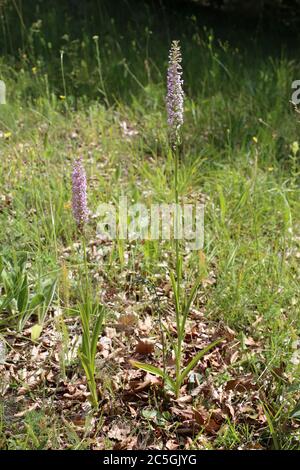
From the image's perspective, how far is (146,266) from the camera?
9.41ft

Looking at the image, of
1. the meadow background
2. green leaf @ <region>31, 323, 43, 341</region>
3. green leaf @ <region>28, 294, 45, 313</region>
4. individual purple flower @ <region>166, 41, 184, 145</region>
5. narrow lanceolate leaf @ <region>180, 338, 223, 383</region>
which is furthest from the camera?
green leaf @ <region>28, 294, 45, 313</region>

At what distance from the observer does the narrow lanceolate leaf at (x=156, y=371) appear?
2002 millimetres

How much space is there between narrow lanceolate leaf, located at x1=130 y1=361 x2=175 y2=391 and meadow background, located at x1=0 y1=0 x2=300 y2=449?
0.08m

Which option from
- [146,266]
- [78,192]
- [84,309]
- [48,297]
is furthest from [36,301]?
[78,192]

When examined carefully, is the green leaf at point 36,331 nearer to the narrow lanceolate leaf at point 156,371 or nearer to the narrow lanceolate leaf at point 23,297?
the narrow lanceolate leaf at point 23,297

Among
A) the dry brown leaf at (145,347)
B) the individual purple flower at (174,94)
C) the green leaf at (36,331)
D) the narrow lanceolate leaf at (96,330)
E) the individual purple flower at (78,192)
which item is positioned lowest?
the dry brown leaf at (145,347)

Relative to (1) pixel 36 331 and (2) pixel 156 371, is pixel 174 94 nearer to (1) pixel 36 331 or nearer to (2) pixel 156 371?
(2) pixel 156 371

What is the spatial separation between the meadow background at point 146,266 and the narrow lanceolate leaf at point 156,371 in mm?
78

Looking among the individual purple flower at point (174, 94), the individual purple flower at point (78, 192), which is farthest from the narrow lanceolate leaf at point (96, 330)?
the individual purple flower at point (174, 94)

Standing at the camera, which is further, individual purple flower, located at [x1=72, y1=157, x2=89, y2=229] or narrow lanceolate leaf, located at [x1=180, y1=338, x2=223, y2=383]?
narrow lanceolate leaf, located at [x1=180, y1=338, x2=223, y2=383]

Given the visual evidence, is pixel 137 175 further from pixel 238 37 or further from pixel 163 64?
pixel 238 37

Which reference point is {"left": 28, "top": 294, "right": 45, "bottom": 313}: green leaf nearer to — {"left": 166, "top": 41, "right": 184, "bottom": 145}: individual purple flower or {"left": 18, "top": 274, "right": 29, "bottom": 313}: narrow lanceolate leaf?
{"left": 18, "top": 274, "right": 29, "bottom": 313}: narrow lanceolate leaf

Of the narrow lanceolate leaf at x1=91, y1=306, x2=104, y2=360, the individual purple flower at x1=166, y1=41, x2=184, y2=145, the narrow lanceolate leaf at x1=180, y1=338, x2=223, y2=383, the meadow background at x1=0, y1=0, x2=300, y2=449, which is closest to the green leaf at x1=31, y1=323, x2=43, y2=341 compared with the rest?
the meadow background at x1=0, y1=0, x2=300, y2=449

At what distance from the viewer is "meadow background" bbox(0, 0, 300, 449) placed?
214 cm
